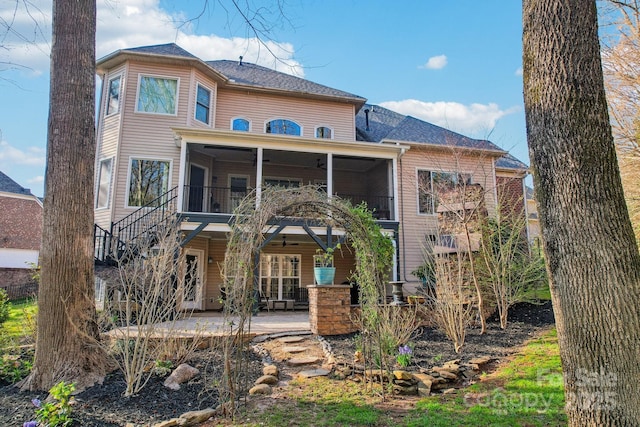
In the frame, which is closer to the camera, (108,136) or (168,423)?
(168,423)

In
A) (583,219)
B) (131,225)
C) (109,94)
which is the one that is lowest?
(583,219)

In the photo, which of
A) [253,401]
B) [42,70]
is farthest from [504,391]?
[42,70]

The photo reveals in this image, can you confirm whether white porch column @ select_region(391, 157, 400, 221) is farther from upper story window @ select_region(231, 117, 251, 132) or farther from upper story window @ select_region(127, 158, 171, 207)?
upper story window @ select_region(127, 158, 171, 207)

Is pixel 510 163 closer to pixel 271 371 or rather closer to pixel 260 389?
pixel 271 371

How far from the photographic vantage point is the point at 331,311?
24.2 ft

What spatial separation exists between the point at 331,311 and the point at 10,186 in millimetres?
23406

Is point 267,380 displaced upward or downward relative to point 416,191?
downward

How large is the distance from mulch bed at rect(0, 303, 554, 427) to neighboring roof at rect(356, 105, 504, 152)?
28.1 ft

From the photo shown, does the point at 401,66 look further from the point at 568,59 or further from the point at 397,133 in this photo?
the point at 568,59

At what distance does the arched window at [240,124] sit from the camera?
530 inches

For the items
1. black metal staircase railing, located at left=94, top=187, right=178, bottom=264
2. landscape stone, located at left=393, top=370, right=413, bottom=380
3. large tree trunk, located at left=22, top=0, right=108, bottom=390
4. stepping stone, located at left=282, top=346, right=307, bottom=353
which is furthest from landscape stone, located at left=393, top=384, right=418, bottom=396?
black metal staircase railing, located at left=94, top=187, right=178, bottom=264

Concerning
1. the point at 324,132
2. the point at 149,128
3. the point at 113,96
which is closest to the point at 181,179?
the point at 149,128

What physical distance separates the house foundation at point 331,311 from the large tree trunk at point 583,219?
196 inches

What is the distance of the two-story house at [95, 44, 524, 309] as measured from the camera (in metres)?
11.5
